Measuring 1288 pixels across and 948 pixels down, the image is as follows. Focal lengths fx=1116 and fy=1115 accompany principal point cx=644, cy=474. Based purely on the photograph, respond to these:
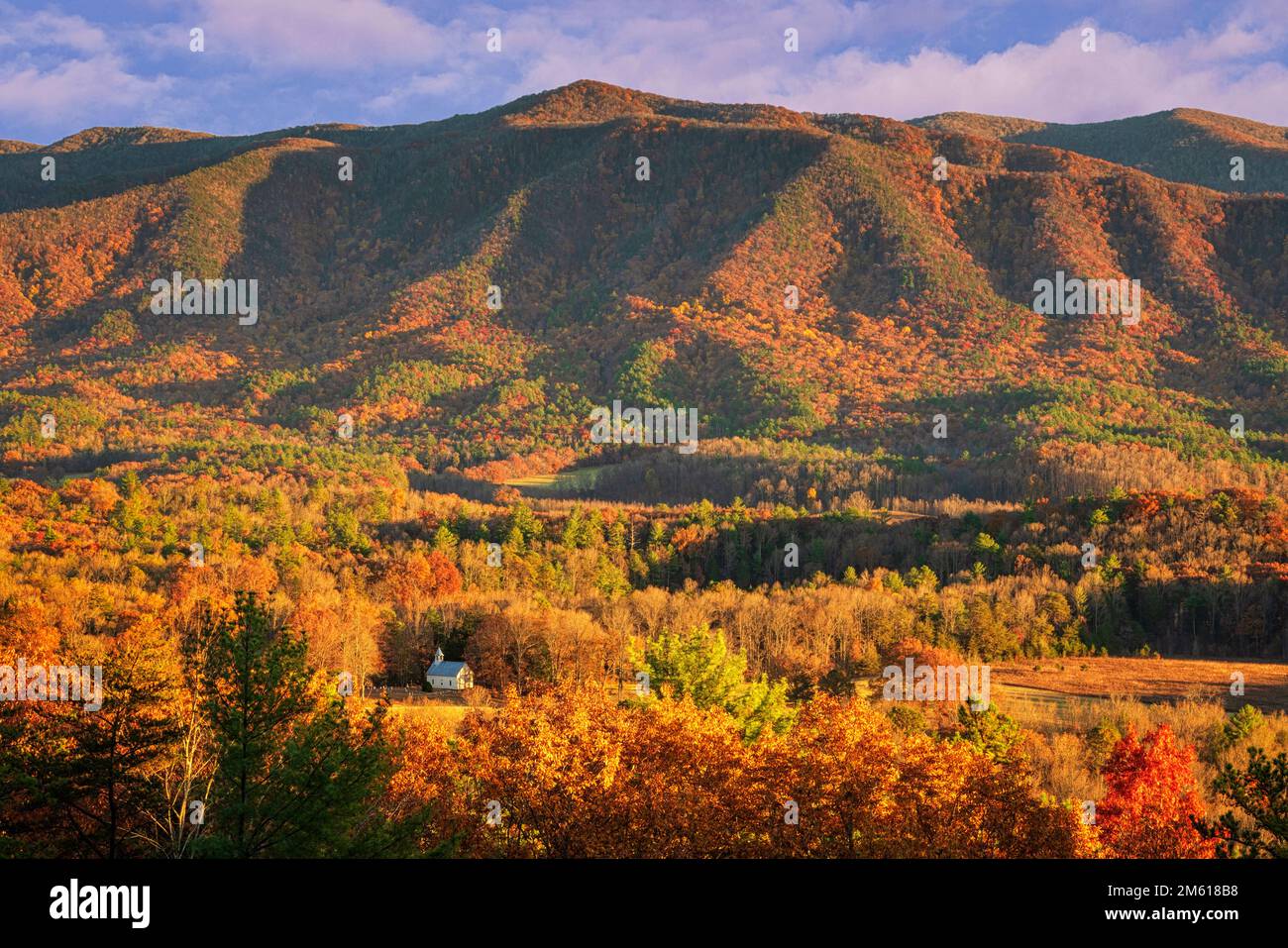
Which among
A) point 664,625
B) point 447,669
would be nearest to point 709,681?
point 447,669

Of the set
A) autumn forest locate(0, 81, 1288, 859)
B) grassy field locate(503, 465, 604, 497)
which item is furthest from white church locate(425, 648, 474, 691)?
grassy field locate(503, 465, 604, 497)

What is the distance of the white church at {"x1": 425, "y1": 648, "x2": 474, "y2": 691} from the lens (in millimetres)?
69188

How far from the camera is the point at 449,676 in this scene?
6931 centimetres

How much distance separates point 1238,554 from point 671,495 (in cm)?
7268

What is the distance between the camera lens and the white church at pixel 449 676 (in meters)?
69.2

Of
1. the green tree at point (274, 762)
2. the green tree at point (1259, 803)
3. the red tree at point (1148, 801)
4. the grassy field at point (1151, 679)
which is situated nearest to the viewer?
the green tree at point (1259, 803)

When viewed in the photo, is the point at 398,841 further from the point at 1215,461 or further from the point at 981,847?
the point at 1215,461

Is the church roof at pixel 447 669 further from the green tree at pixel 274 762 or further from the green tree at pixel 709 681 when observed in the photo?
the green tree at pixel 274 762

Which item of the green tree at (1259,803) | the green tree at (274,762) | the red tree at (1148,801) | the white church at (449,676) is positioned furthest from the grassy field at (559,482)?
the green tree at (1259,803)

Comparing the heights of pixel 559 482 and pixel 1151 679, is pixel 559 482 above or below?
above

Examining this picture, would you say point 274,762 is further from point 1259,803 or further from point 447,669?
point 447,669

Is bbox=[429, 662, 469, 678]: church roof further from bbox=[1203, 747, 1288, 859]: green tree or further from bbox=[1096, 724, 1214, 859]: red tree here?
bbox=[1203, 747, 1288, 859]: green tree
